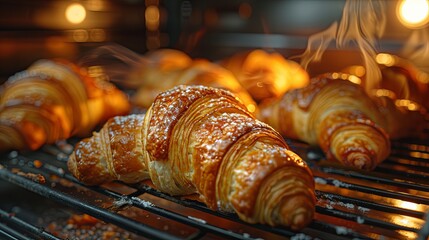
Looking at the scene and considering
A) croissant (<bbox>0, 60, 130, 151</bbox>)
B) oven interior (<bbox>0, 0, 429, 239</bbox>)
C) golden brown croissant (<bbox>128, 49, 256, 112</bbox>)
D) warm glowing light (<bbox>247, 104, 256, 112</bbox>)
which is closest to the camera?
oven interior (<bbox>0, 0, 429, 239</bbox>)

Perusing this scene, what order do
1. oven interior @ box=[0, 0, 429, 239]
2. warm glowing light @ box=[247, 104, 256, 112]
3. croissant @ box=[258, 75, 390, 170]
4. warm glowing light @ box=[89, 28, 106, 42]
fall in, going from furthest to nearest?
warm glowing light @ box=[89, 28, 106, 42]
warm glowing light @ box=[247, 104, 256, 112]
croissant @ box=[258, 75, 390, 170]
oven interior @ box=[0, 0, 429, 239]

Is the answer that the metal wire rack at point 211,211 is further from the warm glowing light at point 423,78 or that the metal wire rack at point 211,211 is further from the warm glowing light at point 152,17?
the warm glowing light at point 152,17

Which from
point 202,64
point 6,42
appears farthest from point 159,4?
point 6,42

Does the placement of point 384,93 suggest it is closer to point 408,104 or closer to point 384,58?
point 408,104

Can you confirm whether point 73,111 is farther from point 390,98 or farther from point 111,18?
point 390,98

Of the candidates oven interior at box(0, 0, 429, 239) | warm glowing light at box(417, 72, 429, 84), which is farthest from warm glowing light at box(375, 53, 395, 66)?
warm glowing light at box(417, 72, 429, 84)

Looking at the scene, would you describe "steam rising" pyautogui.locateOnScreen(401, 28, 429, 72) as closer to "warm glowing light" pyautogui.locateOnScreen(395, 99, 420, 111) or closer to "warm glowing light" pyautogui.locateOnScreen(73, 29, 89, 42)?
"warm glowing light" pyautogui.locateOnScreen(395, 99, 420, 111)

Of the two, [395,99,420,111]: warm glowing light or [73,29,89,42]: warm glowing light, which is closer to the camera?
[395,99,420,111]: warm glowing light

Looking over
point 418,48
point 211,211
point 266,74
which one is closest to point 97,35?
point 266,74
